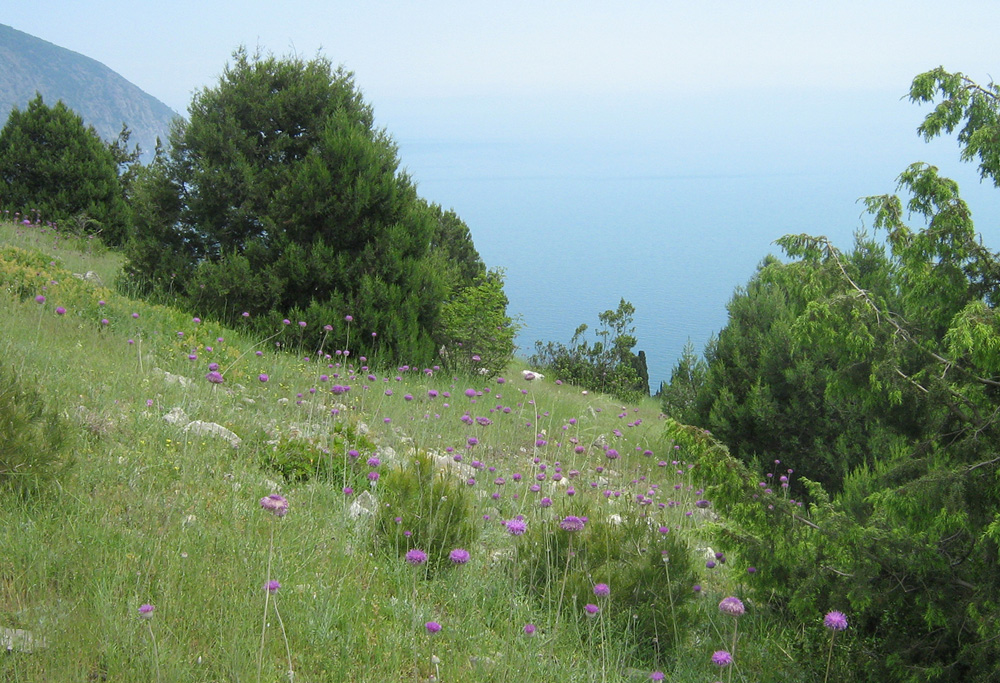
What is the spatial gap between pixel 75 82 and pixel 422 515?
19441 cm

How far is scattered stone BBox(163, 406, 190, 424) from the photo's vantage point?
4551 millimetres

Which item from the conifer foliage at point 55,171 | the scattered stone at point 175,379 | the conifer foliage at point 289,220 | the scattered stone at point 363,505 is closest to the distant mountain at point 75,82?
the conifer foliage at point 55,171

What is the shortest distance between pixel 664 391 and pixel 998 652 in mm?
7827

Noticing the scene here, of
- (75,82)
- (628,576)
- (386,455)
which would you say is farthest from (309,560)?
(75,82)

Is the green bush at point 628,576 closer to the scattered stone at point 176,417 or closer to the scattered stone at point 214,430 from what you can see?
the scattered stone at point 214,430

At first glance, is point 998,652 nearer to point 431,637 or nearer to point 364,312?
point 431,637

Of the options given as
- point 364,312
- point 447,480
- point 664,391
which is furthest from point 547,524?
point 664,391

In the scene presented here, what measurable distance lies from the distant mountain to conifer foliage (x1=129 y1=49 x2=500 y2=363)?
152599mm

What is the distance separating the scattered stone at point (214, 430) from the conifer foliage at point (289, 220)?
4.88 metres

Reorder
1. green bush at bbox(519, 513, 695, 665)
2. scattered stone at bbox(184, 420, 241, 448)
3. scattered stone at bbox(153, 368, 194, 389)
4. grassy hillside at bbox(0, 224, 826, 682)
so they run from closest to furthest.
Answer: grassy hillside at bbox(0, 224, 826, 682) → green bush at bbox(519, 513, 695, 665) → scattered stone at bbox(184, 420, 241, 448) → scattered stone at bbox(153, 368, 194, 389)

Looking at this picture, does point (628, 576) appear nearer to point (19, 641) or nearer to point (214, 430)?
point (19, 641)

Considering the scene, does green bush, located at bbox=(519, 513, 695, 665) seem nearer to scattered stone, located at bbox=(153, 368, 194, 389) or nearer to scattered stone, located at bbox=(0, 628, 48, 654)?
scattered stone, located at bbox=(0, 628, 48, 654)

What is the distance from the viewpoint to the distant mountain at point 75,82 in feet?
490

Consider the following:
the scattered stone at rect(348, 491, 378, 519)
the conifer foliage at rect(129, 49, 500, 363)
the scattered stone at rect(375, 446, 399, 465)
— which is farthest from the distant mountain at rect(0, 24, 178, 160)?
the scattered stone at rect(348, 491, 378, 519)
